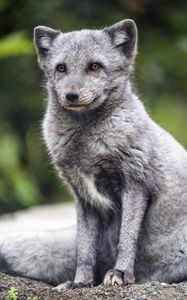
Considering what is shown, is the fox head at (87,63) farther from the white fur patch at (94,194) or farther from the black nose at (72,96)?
the white fur patch at (94,194)

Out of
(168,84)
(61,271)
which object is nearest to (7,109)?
(168,84)

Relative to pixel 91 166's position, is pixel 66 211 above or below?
above

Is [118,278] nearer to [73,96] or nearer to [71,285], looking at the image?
[71,285]

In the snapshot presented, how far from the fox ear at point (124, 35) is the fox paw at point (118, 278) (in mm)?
2163

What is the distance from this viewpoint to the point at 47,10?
57.7ft

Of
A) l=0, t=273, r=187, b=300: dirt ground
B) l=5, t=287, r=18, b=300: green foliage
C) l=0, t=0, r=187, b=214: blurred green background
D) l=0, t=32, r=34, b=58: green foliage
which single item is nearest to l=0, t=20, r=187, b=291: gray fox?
l=0, t=273, r=187, b=300: dirt ground

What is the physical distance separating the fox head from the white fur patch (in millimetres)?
680

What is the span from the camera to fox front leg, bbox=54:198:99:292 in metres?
9.92

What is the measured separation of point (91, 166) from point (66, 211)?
7.03 m

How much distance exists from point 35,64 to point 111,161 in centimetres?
1000

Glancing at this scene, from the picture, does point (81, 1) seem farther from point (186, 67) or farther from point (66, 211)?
point (66, 211)

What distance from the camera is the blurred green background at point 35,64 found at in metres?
16.2

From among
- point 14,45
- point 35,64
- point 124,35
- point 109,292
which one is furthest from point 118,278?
point 35,64

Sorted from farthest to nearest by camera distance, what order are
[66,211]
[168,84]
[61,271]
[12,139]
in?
1. [12,139]
2. [168,84]
3. [66,211]
4. [61,271]
